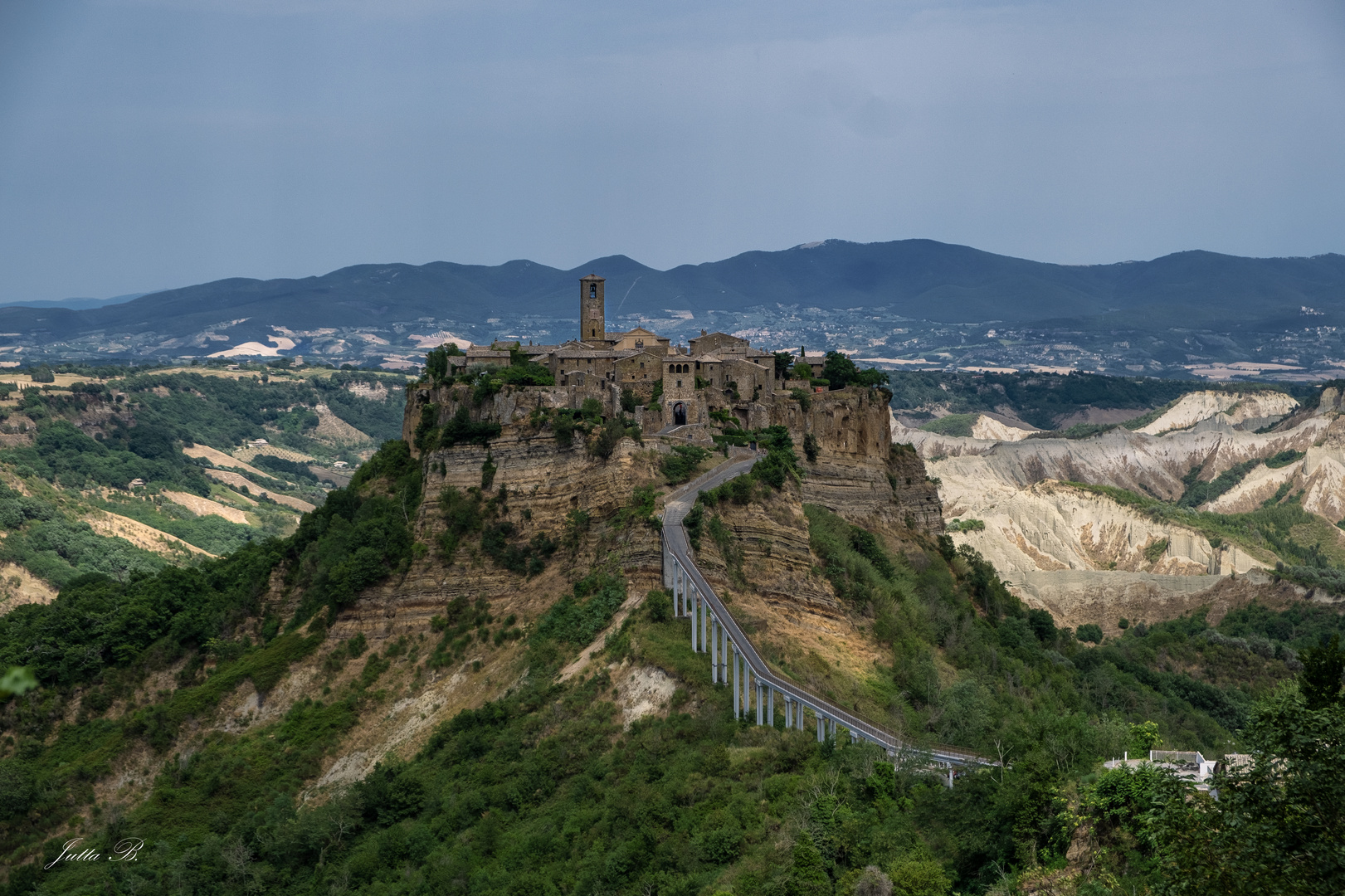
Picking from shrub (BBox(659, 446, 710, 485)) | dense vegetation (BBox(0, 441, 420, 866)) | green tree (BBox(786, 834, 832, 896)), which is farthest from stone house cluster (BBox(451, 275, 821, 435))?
green tree (BBox(786, 834, 832, 896))

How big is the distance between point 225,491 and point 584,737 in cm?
13982

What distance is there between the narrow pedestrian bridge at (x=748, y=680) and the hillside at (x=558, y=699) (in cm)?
76

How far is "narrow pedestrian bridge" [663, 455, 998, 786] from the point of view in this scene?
138 ft

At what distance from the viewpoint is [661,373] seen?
71.5m

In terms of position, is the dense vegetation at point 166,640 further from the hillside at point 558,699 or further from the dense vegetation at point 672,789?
the dense vegetation at point 672,789

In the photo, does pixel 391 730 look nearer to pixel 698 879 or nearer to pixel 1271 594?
pixel 698 879

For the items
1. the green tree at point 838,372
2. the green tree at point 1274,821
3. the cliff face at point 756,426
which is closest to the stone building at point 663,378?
the cliff face at point 756,426

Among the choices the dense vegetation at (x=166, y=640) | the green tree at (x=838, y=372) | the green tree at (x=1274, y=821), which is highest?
the green tree at (x=838, y=372)

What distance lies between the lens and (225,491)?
176875mm

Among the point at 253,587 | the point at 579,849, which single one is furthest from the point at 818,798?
the point at 253,587

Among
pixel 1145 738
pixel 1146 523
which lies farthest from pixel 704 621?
pixel 1146 523

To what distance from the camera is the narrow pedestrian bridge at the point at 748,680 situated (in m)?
42.2

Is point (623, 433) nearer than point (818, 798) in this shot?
No

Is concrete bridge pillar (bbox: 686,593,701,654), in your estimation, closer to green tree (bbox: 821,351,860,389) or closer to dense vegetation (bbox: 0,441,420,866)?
dense vegetation (bbox: 0,441,420,866)
